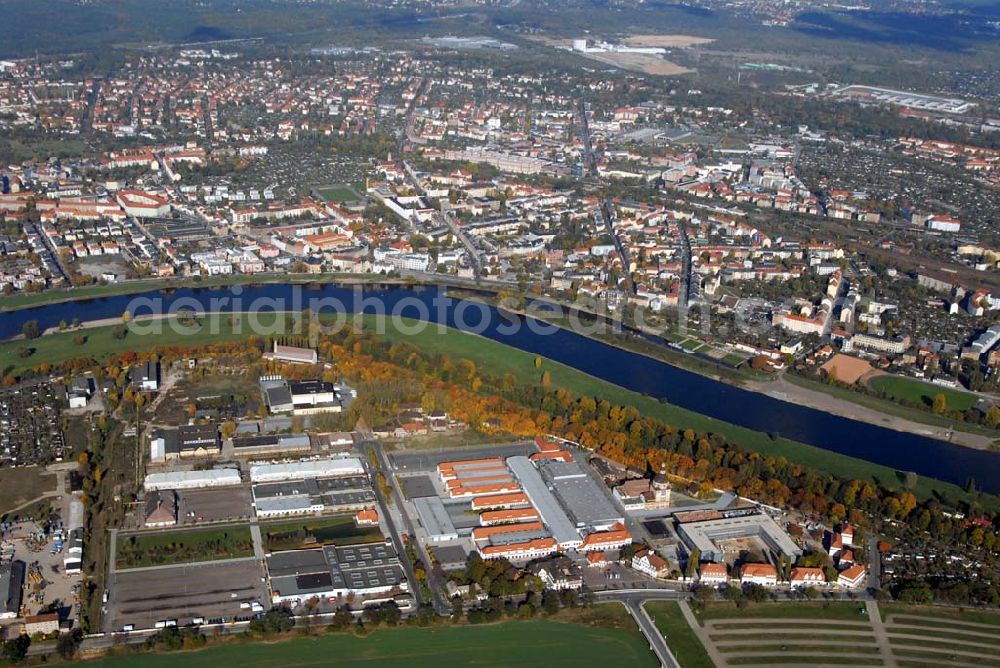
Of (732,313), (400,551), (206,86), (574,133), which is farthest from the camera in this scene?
(206,86)

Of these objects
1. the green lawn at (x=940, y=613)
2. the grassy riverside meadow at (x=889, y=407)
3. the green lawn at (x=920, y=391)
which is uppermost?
the green lawn at (x=920, y=391)

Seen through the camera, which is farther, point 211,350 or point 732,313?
point 732,313

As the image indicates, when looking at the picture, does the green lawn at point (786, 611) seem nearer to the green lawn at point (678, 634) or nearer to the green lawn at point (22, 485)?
the green lawn at point (678, 634)

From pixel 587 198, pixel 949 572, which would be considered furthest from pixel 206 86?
pixel 949 572

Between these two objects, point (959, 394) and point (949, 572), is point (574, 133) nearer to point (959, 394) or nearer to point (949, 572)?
point (959, 394)

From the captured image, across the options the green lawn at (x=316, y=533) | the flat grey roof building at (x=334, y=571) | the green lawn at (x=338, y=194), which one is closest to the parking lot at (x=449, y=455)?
the green lawn at (x=316, y=533)

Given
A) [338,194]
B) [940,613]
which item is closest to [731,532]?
[940,613]

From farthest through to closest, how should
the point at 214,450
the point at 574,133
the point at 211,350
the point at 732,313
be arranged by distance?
the point at 574,133, the point at 732,313, the point at 211,350, the point at 214,450

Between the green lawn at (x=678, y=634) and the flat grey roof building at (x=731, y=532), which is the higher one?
the flat grey roof building at (x=731, y=532)
